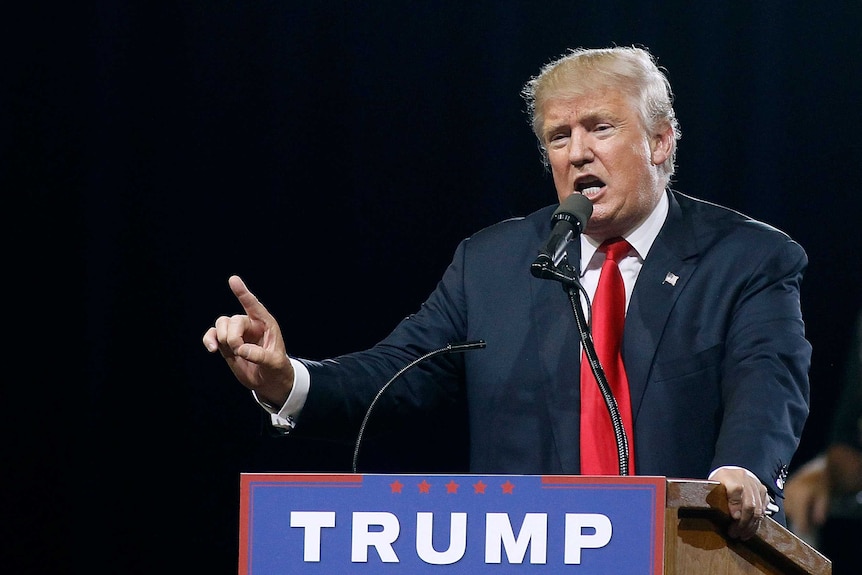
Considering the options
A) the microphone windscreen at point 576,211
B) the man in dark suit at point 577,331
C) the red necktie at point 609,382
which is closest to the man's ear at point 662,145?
the man in dark suit at point 577,331

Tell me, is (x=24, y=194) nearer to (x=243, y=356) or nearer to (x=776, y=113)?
(x=243, y=356)

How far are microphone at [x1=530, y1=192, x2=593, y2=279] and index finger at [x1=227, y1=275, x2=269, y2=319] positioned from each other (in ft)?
1.40

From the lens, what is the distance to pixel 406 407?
214 cm

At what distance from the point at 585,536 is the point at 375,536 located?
0.81ft

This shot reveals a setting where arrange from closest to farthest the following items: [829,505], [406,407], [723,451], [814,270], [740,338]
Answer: [723,451] < [740,338] < [406,407] < [829,505] < [814,270]

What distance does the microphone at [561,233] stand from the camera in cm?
163

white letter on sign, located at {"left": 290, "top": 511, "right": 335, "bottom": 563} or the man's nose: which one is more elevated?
the man's nose

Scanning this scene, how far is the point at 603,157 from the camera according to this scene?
2.13m

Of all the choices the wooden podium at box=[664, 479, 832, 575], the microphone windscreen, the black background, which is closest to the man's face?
the microphone windscreen

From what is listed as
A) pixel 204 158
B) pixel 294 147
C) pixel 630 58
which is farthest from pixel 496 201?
pixel 630 58

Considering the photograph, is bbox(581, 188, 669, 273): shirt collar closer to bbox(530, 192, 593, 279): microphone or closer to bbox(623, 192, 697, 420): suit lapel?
bbox(623, 192, 697, 420): suit lapel

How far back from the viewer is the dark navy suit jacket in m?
1.95

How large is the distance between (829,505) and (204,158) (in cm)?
187

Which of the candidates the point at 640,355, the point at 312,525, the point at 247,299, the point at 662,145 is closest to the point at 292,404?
the point at 247,299
